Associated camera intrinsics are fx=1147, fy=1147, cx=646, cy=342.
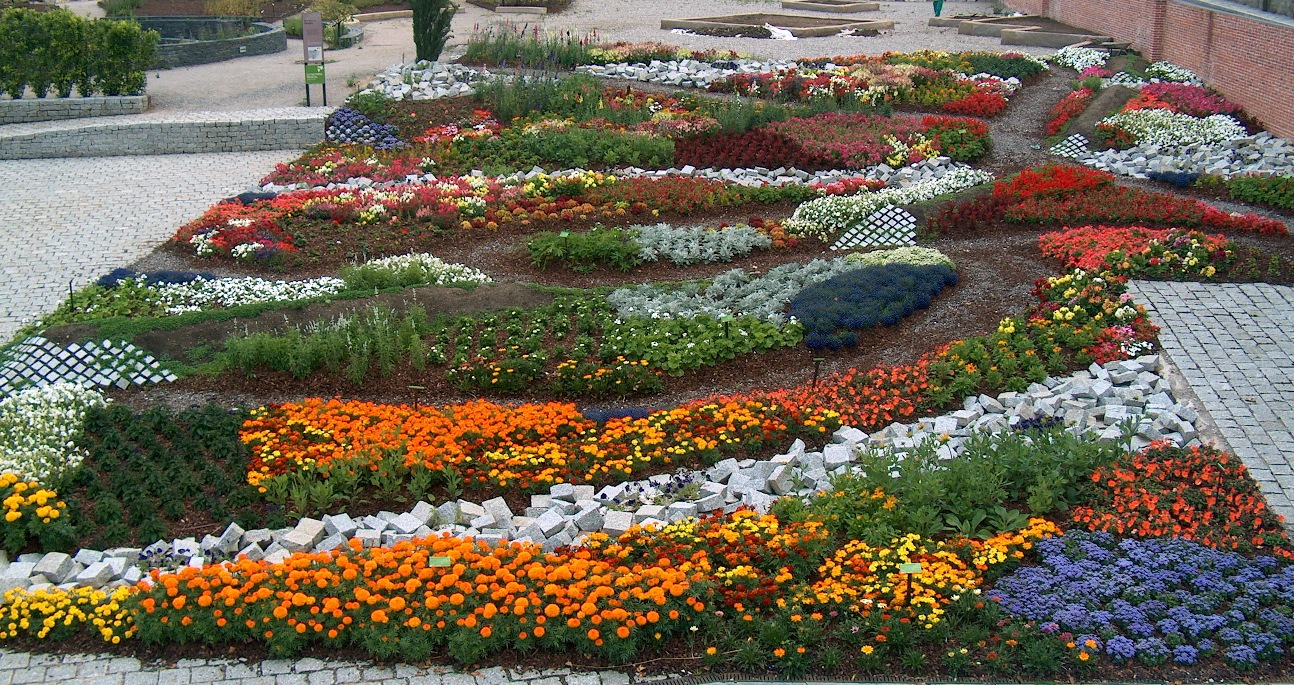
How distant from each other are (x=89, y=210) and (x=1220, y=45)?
17847 mm

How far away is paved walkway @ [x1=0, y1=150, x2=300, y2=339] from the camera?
40.9 feet

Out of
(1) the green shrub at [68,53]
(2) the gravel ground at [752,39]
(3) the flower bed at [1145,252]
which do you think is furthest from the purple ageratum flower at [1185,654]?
(2) the gravel ground at [752,39]

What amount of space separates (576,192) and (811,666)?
32.0 ft

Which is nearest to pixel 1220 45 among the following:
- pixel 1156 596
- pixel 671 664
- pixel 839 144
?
pixel 839 144

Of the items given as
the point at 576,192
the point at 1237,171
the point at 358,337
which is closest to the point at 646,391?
the point at 358,337

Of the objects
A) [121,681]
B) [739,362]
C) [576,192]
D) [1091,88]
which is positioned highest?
[1091,88]

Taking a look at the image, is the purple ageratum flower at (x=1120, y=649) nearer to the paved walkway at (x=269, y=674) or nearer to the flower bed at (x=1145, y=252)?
the paved walkway at (x=269, y=674)

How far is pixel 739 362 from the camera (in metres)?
10.3

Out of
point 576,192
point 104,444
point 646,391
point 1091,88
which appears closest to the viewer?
point 104,444

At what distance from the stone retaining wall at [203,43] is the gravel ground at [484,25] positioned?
31 cm

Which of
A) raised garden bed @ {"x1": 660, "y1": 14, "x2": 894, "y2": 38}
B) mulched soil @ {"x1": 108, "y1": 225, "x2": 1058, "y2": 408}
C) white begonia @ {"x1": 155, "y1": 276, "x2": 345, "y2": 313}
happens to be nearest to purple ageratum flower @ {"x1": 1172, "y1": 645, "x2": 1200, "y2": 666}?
mulched soil @ {"x1": 108, "y1": 225, "x2": 1058, "y2": 408}

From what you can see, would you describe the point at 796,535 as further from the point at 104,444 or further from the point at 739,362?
the point at 104,444

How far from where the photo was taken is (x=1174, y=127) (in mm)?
16953

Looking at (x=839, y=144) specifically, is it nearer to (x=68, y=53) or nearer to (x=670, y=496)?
(x=670, y=496)
